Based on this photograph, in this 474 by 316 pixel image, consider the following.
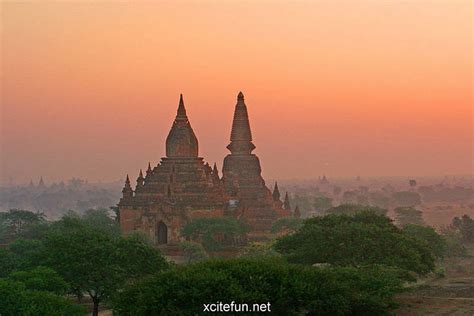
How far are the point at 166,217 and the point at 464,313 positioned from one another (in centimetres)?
3748

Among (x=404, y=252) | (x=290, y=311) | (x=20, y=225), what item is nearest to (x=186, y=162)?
(x=20, y=225)

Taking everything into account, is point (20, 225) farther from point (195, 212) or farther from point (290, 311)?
point (290, 311)

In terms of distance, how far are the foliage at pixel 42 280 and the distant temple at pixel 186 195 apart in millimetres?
31721

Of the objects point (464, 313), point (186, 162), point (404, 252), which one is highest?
point (186, 162)

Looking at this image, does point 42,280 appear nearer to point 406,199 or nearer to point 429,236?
point 429,236

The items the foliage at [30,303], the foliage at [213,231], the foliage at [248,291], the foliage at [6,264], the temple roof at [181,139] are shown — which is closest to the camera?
the foliage at [248,291]

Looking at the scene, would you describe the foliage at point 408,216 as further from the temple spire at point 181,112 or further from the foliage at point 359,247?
the foliage at point 359,247

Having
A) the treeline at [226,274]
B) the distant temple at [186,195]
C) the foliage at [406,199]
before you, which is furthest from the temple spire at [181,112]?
the foliage at [406,199]

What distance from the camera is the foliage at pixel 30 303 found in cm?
2838

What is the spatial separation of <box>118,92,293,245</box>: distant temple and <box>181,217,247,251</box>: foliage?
1930 millimetres

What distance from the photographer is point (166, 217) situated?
2613 inches

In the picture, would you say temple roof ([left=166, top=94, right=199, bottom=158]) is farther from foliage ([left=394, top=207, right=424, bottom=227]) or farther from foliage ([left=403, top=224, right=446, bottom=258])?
foliage ([left=394, top=207, right=424, bottom=227])

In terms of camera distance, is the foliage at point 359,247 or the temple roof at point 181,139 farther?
the temple roof at point 181,139

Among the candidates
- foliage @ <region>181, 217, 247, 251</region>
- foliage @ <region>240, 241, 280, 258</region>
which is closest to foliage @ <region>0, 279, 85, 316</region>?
foliage @ <region>240, 241, 280, 258</region>
